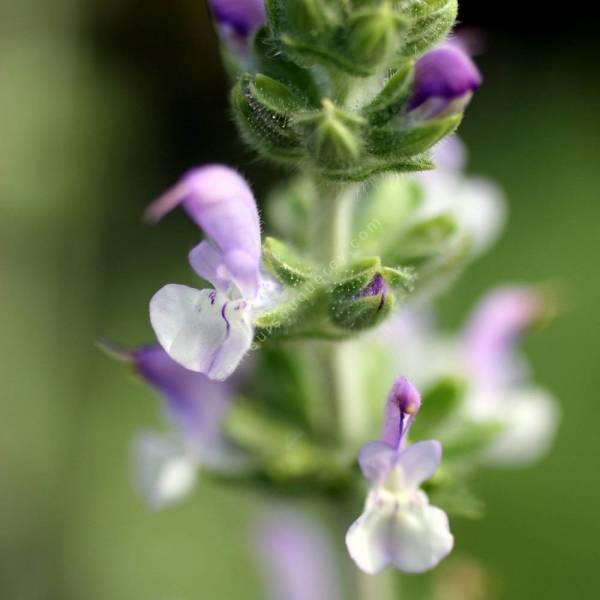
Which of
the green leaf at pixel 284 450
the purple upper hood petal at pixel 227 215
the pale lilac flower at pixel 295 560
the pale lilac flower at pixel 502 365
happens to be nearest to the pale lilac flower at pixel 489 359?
the pale lilac flower at pixel 502 365

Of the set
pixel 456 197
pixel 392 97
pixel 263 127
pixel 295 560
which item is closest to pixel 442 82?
pixel 392 97

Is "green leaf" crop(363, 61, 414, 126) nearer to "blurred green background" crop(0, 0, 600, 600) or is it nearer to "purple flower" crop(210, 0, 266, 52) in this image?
"purple flower" crop(210, 0, 266, 52)

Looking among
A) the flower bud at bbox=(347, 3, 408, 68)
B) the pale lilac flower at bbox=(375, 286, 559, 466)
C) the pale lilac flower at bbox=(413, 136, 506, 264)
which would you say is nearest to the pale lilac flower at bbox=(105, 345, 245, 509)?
the pale lilac flower at bbox=(375, 286, 559, 466)

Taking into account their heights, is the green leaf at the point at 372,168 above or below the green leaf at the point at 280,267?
above

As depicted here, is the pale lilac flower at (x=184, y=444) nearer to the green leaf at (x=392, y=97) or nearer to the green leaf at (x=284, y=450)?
the green leaf at (x=284, y=450)

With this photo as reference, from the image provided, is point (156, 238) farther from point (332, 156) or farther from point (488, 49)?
point (332, 156)

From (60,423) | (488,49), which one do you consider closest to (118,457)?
(60,423)
